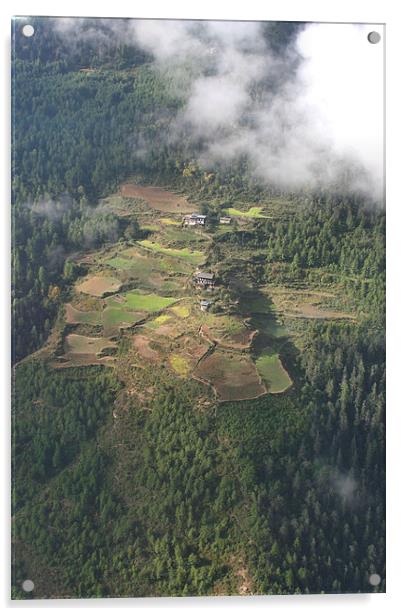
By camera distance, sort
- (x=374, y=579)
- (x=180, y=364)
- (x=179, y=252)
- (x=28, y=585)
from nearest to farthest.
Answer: (x=28, y=585)
(x=374, y=579)
(x=180, y=364)
(x=179, y=252)

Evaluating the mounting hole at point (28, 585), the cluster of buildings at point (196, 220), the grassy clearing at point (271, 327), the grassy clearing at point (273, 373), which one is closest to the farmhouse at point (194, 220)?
the cluster of buildings at point (196, 220)

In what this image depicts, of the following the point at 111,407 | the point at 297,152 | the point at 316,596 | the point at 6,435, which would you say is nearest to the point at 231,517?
the point at 316,596

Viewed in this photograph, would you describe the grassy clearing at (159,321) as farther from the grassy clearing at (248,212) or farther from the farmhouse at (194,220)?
the grassy clearing at (248,212)

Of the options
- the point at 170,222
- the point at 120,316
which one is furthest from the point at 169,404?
the point at 170,222

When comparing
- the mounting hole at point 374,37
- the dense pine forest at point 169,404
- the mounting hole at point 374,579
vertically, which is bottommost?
the mounting hole at point 374,579

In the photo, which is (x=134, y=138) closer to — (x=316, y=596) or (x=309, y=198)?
(x=309, y=198)
